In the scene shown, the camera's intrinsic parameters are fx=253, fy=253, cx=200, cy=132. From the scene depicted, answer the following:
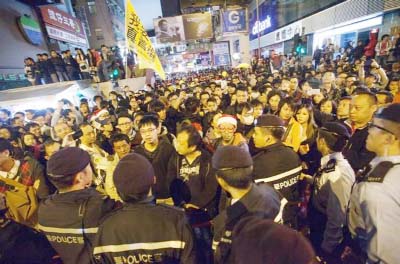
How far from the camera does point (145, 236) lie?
5.29 feet

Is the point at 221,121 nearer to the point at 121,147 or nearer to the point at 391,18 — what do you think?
the point at 121,147

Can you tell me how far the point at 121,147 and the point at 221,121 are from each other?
143 cm

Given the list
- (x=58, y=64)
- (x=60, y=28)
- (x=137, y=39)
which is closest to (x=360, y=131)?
(x=137, y=39)

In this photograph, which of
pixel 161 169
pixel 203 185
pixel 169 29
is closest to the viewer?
pixel 203 185

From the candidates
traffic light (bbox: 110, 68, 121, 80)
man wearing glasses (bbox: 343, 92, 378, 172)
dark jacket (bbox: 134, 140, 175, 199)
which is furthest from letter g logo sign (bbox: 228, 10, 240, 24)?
dark jacket (bbox: 134, 140, 175, 199)

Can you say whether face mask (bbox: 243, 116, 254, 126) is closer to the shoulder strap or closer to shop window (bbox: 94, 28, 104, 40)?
the shoulder strap

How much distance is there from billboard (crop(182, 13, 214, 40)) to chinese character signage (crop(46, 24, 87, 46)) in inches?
354

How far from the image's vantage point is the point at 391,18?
36.9 ft

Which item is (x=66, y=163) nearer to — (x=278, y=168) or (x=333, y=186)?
(x=278, y=168)

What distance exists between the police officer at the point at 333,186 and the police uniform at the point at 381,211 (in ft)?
1.50

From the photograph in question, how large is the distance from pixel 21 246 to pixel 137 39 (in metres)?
6.63

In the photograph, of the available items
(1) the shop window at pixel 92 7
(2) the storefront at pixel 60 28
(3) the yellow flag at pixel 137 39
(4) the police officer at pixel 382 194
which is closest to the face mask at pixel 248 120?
(4) the police officer at pixel 382 194

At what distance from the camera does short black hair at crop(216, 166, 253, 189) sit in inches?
70.0

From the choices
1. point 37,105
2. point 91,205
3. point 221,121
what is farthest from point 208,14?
point 91,205
